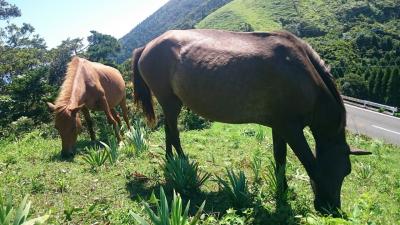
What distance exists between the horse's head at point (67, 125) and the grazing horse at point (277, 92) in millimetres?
2868

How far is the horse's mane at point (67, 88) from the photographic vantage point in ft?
25.9

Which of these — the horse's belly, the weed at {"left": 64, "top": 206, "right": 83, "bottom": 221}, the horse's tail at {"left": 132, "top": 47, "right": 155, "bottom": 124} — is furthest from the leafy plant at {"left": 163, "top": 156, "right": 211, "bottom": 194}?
the horse's tail at {"left": 132, "top": 47, "right": 155, "bottom": 124}

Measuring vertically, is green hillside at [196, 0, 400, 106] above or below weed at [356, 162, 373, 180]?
below

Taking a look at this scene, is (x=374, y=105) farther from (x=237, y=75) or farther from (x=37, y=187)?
(x=37, y=187)

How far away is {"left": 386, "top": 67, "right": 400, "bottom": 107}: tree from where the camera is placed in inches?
1618

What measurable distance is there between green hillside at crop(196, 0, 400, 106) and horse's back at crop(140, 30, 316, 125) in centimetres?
4095

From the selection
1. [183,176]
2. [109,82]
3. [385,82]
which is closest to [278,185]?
[183,176]

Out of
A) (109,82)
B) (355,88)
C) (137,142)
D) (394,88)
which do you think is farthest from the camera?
(355,88)

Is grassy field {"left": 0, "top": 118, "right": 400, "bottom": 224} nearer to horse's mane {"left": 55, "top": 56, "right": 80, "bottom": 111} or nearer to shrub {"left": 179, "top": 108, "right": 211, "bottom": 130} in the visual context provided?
horse's mane {"left": 55, "top": 56, "right": 80, "bottom": 111}

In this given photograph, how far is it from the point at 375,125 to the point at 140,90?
22.9m

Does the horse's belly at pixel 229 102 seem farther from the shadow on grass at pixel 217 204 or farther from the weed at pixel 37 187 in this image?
the weed at pixel 37 187

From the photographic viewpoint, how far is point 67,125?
7688 mm

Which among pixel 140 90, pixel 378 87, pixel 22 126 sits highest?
pixel 140 90

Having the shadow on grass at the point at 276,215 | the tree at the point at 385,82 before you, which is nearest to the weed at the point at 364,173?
the shadow on grass at the point at 276,215
